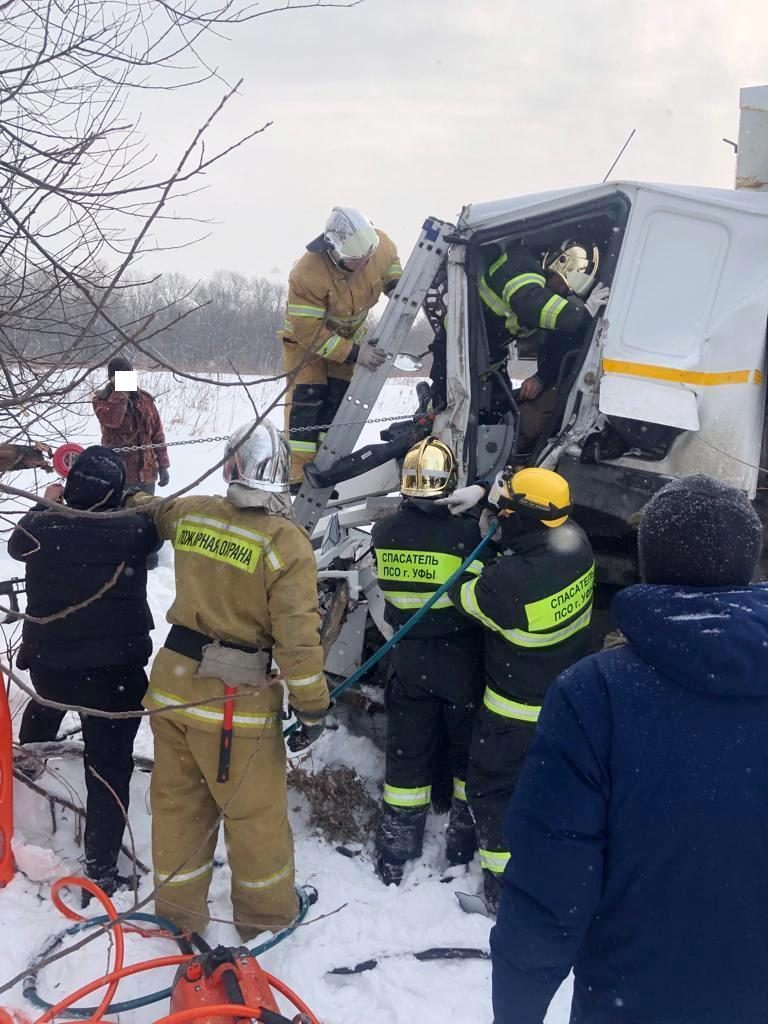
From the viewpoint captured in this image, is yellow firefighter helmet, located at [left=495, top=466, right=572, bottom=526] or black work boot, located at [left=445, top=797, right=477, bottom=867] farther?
black work boot, located at [left=445, top=797, right=477, bottom=867]

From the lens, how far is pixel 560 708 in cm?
151

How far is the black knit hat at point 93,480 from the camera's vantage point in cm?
324

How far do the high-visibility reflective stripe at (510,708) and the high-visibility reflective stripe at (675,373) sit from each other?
1550 mm

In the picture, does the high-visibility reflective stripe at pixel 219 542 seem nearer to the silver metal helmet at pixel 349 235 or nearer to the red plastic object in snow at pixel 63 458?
the red plastic object in snow at pixel 63 458

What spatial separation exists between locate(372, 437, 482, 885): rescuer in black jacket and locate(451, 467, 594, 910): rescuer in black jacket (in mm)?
186

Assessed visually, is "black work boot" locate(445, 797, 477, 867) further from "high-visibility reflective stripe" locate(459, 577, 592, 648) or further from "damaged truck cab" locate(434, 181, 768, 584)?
"damaged truck cab" locate(434, 181, 768, 584)

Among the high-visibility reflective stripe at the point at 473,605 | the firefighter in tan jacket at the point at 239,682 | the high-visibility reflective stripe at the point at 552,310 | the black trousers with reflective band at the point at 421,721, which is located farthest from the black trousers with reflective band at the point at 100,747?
the high-visibility reflective stripe at the point at 552,310

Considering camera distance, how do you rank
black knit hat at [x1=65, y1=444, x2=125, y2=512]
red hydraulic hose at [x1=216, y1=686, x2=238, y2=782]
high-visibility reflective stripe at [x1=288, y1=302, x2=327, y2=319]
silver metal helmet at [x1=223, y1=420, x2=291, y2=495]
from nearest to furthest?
red hydraulic hose at [x1=216, y1=686, x2=238, y2=782] → silver metal helmet at [x1=223, y1=420, x2=291, y2=495] → black knit hat at [x1=65, y1=444, x2=125, y2=512] → high-visibility reflective stripe at [x1=288, y1=302, x2=327, y2=319]

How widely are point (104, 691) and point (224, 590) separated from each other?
0.75m

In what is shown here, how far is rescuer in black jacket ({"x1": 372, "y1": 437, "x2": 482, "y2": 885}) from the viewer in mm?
3611

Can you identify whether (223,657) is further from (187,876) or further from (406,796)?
(406,796)

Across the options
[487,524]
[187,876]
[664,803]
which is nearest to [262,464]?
[487,524]

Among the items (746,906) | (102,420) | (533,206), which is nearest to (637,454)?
(533,206)

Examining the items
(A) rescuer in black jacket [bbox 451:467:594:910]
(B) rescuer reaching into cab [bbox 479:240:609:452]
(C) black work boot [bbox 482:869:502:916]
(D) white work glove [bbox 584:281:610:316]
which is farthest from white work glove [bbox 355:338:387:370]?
(C) black work boot [bbox 482:869:502:916]
